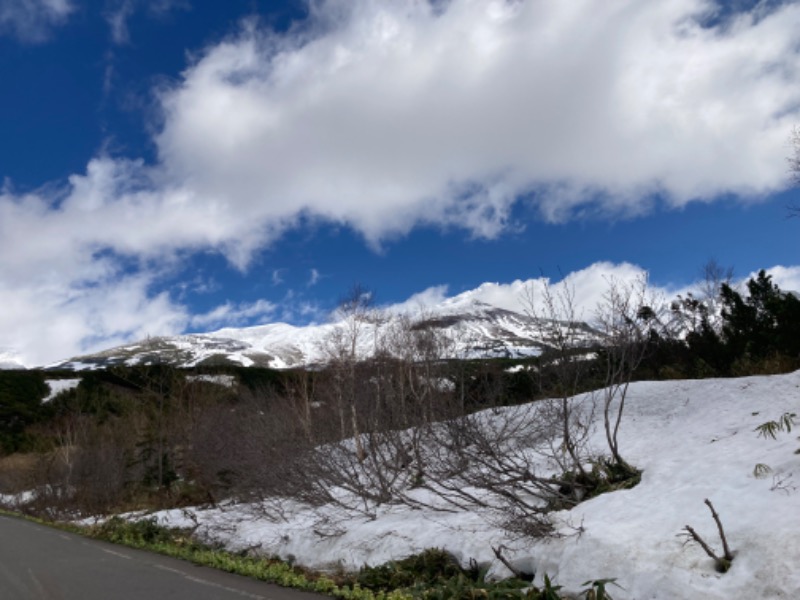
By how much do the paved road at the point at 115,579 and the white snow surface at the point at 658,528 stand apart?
7.04 ft

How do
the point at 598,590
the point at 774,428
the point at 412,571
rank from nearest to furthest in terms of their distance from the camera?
the point at 598,590, the point at 412,571, the point at 774,428

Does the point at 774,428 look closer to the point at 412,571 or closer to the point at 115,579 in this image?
the point at 412,571

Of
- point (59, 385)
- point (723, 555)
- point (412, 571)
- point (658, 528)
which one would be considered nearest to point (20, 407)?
point (59, 385)

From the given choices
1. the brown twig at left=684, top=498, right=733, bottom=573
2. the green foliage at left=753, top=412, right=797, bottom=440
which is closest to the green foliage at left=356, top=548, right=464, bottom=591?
the brown twig at left=684, top=498, right=733, bottom=573

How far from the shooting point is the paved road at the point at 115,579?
7711mm

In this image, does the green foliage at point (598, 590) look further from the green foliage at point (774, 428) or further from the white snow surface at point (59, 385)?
the white snow surface at point (59, 385)

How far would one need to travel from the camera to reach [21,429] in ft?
198

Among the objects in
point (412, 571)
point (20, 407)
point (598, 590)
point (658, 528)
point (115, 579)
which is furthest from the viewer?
point (20, 407)

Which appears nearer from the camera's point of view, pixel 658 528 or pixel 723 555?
pixel 723 555

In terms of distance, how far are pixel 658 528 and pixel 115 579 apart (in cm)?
817

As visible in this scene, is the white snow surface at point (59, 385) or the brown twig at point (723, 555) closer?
the brown twig at point (723, 555)

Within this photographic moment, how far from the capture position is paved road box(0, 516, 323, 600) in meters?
7.71

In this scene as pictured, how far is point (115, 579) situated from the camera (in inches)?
357

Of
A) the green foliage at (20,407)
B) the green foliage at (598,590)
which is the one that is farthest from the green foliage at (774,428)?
the green foliage at (20,407)
